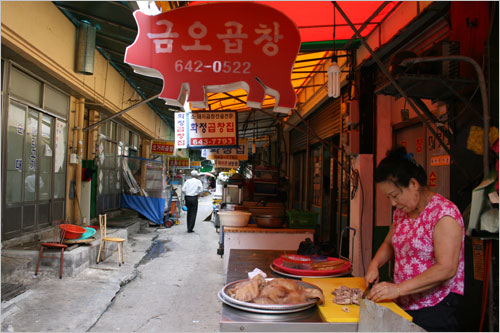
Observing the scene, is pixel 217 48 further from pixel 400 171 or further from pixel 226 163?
pixel 226 163

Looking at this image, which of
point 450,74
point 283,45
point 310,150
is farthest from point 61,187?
point 450,74

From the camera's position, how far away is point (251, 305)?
1931 millimetres

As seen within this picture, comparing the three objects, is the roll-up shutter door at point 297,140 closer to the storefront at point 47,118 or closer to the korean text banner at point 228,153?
the korean text banner at point 228,153

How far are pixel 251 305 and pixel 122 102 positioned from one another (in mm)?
10559

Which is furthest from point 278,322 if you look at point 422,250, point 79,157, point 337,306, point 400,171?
point 79,157

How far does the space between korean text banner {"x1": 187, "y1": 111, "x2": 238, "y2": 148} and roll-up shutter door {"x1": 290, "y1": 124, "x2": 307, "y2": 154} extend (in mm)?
3584

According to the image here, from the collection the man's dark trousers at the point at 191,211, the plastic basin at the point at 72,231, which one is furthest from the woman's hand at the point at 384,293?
the man's dark trousers at the point at 191,211

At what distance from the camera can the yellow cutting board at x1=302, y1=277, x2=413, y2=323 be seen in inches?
73.2

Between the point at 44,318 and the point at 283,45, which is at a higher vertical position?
the point at 283,45

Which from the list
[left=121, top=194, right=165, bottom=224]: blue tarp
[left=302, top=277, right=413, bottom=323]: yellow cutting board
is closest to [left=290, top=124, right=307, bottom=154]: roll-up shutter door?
[left=121, top=194, right=165, bottom=224]: blue tarp

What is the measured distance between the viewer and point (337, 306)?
2.04m

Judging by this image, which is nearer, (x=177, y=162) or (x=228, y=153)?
(x=228, y=153)

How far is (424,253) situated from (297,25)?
3.36 metres

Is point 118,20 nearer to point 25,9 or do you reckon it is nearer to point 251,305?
point 25,9
